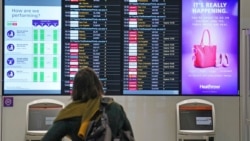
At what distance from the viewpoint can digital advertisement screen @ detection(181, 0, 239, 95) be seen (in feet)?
18.0

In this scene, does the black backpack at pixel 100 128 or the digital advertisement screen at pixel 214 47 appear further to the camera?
the digital advertisement screen at pixel 214 47

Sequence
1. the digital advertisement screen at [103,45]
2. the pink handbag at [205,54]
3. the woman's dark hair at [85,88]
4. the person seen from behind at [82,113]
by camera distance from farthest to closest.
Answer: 1. the pink handbag at [205,54]
2. the digital advertisement screen at [103,45]
3. the woman's dark hair at [85,88]
4. the person seen from behind at [82,113]

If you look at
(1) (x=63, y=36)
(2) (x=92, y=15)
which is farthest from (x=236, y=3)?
(1) (x=63, y=36)

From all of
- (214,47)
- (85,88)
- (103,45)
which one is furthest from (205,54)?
(85,88)

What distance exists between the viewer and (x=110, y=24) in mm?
5414

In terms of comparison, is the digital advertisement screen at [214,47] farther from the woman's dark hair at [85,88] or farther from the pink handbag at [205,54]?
the woman's dark hair at [85,88]

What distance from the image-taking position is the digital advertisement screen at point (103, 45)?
5395mm

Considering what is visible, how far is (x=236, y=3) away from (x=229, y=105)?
116 cm

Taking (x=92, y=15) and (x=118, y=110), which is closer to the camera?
(x=118, y=110)

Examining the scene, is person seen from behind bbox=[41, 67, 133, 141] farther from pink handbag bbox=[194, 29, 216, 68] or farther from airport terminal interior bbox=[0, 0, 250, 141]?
pink handbag bbox=[194, 29, 216, 68]

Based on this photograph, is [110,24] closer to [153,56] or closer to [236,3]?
[153,56]

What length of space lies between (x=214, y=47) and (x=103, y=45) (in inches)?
49.3

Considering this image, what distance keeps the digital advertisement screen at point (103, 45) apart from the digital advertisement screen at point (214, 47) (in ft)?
0.12

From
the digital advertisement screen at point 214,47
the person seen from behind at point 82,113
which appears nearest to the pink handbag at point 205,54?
the digital advertisement screen at point 214,47
